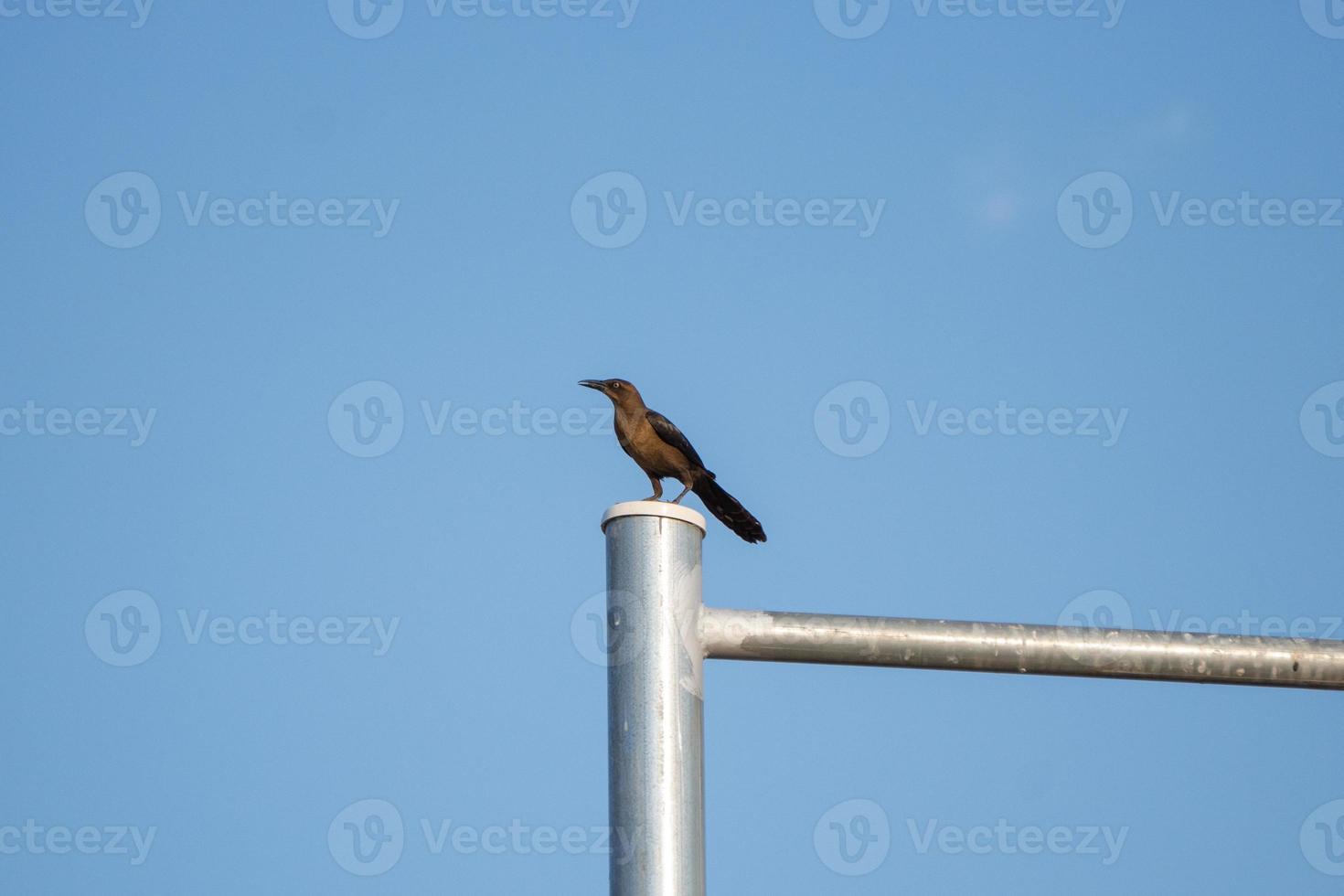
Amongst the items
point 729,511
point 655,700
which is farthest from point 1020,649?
point 729,511

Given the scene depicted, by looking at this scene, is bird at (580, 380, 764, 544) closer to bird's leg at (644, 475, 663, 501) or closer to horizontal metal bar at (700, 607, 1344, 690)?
bird's leg at (644, 475, 663, 501)

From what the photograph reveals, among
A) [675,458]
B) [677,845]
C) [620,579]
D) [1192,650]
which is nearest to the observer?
[677,845]

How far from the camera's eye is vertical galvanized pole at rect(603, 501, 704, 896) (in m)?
2.67

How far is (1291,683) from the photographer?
3125 mm

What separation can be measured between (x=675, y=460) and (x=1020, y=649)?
629 centimetres

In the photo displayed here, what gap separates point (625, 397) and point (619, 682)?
21.8 feet

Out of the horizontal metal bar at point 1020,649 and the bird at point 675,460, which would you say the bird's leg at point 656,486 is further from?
the horizontal metal bar at point 1020,649

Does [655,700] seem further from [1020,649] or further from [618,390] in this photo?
[618,390]

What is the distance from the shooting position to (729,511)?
931 centimetres

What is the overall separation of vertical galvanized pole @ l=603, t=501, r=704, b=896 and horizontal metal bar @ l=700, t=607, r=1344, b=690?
118mm

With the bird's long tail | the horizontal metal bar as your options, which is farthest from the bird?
the horizontal metal bar

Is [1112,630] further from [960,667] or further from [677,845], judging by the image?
[677,845]

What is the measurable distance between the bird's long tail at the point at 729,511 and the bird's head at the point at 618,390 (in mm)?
643

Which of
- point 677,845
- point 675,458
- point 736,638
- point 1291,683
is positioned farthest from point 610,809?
point 675,458
